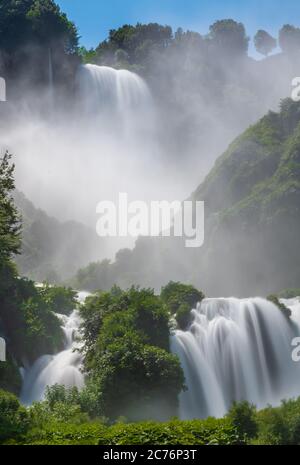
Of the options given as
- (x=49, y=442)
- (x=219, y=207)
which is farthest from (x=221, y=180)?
(x=49, y=442)

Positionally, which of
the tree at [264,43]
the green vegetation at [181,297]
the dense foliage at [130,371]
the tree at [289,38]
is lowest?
the dense foliage at [130,371]

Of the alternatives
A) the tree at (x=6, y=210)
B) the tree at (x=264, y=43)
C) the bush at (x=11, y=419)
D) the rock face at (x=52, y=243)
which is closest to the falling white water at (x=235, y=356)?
the bush at (x=11, y=419)

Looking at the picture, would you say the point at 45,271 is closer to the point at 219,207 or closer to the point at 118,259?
the point at 118,259

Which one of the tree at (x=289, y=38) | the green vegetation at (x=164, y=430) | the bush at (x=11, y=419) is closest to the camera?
the green vegetation at (x=164, y=430)

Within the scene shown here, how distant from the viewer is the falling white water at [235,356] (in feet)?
117

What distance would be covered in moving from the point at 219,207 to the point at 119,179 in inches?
1540

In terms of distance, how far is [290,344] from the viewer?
43.0 m

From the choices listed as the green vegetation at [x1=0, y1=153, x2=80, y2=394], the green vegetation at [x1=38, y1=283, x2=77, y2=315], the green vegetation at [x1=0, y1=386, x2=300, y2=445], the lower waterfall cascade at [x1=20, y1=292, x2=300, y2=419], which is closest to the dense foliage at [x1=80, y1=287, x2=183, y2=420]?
the lower waterfall cascade at [x1=20, y1=292, x2=300, y2=419]

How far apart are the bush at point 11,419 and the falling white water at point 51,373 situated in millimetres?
11054

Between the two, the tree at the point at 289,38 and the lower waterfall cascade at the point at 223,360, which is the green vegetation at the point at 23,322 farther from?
the tree at the point at 289,38

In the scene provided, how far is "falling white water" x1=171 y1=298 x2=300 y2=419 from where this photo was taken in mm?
35750

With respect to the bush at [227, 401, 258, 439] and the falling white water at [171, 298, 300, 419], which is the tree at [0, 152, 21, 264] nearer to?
Result: the bush at [227, 401, 258, 439]

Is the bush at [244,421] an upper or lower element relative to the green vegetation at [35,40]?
lower

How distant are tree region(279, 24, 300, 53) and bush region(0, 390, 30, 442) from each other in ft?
410
